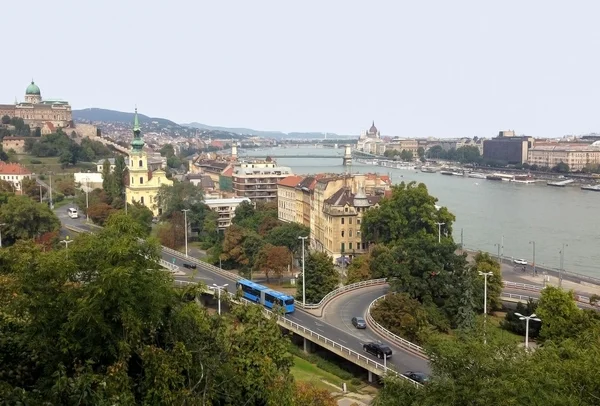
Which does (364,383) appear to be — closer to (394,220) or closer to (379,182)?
(394,220)

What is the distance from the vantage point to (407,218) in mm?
31719

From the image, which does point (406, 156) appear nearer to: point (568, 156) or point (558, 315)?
point (568, 156)

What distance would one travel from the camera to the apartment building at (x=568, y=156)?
96.3 metres

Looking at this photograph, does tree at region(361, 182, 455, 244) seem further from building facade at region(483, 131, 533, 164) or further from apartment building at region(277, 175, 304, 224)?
building facade at region(483, 131, 533, 164)

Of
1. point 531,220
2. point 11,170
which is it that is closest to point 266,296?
point 531,220

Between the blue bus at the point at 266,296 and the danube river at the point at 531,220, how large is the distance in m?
16.6

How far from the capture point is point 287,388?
8.81 metres

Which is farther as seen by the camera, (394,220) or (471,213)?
(471,213)

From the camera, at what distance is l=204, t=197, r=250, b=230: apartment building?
137ft

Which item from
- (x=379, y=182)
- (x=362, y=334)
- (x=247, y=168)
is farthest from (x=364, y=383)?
(x=247, y=168)

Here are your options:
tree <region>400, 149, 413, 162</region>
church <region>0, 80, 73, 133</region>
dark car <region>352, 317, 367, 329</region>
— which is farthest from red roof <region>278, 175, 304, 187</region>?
tree <region>400, 149, 413, 162</region>

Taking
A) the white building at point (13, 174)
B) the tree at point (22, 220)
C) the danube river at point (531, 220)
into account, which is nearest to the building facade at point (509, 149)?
the danube river at point (531, 220)

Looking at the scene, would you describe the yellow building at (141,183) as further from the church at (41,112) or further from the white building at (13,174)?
the church at (41,112)

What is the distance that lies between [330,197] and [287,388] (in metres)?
27.0
